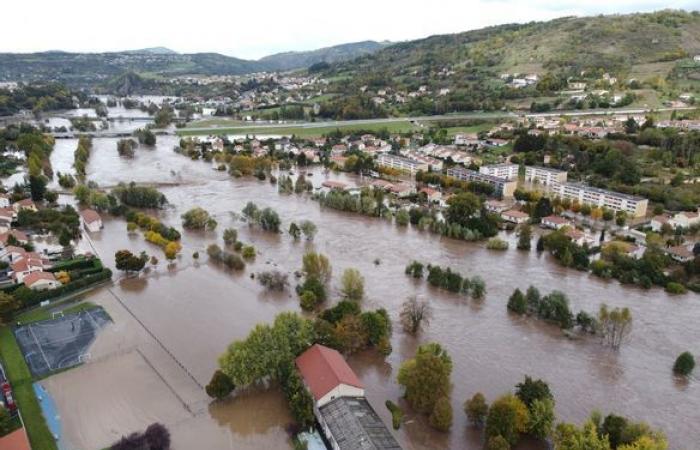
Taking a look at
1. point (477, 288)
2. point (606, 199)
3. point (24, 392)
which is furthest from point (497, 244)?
point (24, 392)

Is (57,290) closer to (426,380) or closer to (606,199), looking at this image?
(426,380)

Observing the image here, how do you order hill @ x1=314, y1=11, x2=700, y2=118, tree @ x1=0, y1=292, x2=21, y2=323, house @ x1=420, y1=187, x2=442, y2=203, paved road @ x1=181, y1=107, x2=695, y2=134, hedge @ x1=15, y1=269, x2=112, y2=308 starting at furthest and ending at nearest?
hill @ x1=314, y1=11, x2=700, y2=118 < paved road @ x1=181, y1=107, x2=695, y2=134 < house @ x1=420, y1=187, x2=442, y2=203 < hedge @ x1=15, y1=269, x2=112, y2=308 < tree @ x1=0, y1=292, x2=21, y2=323

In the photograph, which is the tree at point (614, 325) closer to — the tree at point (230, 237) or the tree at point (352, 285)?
the tree at point (352, 285)

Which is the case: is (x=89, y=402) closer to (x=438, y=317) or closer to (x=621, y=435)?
(x=438, y=317)

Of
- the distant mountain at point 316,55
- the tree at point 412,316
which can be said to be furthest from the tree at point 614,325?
the distant mountain at point 316,55

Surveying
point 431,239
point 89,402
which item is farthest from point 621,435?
point 431,239

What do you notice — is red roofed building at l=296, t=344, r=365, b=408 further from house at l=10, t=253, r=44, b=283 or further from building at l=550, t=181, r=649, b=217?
building at l=550, t=181, r=649, b=217

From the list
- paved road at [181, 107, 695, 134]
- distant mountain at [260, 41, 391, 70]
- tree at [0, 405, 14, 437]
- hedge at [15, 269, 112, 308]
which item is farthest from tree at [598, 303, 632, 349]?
distant mountain at [260, 41, 391, 70]
